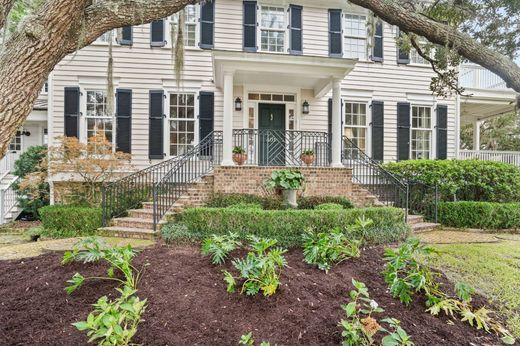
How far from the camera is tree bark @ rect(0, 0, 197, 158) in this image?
2648mm

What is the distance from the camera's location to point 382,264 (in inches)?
161

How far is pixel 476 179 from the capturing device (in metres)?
7.97

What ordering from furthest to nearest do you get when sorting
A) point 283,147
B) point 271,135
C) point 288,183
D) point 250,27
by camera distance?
1. point 250,27
2. point 283,147
3. point 271,135
4. point 288,183

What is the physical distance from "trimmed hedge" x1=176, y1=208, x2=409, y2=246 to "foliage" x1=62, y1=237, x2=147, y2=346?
2071 millimetres

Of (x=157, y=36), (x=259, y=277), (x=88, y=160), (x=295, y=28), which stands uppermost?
(x=295, y=28)

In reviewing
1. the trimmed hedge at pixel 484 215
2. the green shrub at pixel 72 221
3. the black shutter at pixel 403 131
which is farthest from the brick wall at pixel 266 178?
the black shutter at pixel 403 131

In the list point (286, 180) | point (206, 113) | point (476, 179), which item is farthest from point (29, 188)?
point (476, 179)

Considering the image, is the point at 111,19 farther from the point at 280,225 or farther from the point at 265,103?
the point at 265,103

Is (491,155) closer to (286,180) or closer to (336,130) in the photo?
(336,130)

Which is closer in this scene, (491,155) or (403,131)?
(403,131)

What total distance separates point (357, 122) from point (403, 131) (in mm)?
1651

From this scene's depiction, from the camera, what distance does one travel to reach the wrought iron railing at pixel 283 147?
8.75 meters

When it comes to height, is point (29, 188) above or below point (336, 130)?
below

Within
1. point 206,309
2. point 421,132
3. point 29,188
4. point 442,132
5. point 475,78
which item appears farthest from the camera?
point 475,78
